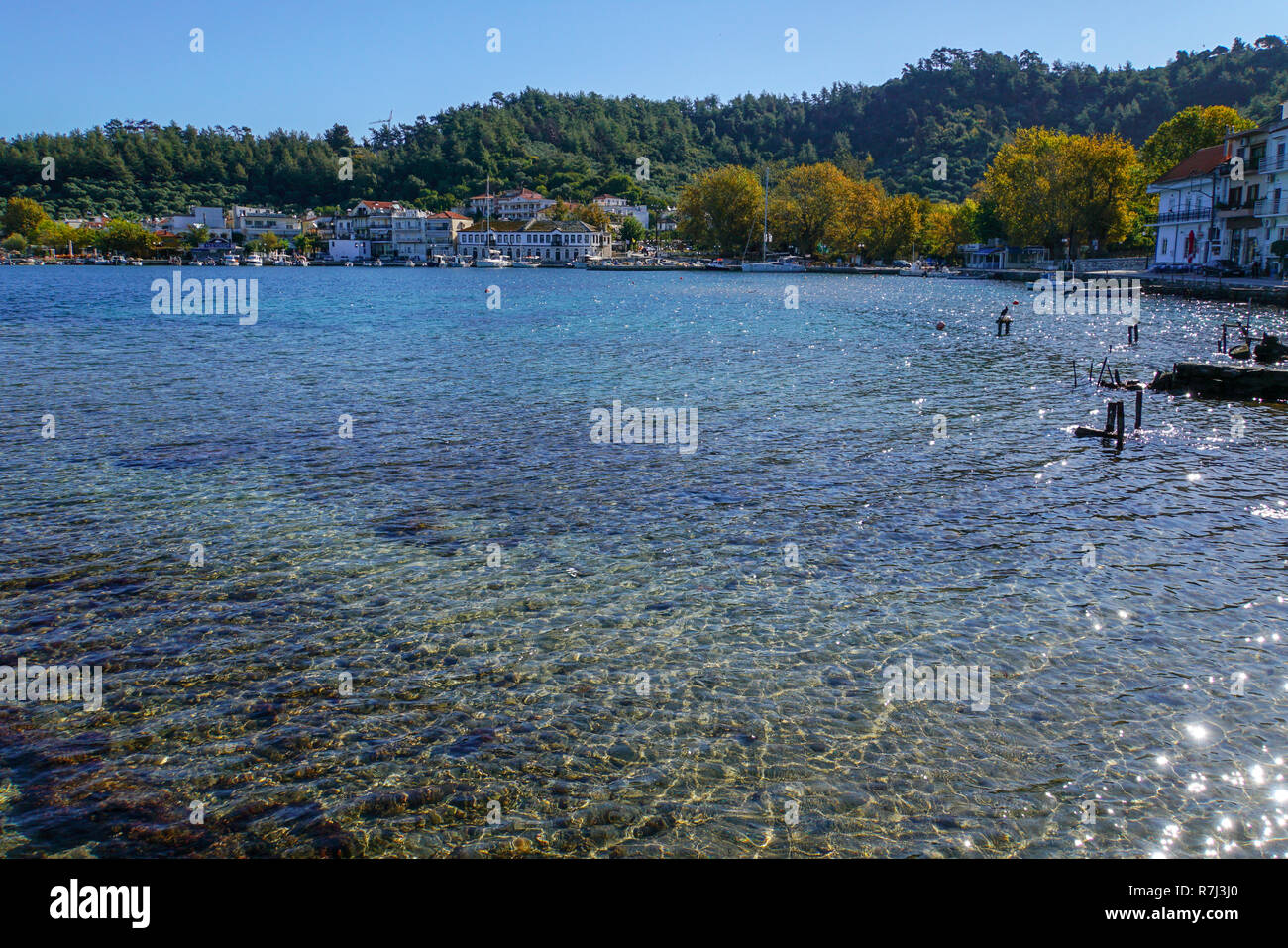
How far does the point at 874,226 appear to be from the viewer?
Answer: 522 feet

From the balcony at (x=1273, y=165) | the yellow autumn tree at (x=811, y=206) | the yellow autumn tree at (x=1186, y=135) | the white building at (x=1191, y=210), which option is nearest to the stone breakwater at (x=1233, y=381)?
the balcony at (x=1273, y=165)

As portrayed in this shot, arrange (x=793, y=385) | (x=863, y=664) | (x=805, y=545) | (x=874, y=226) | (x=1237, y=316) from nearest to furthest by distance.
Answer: (x=863, y=664) → (x=805, y=545) → (x=793, y=385) → (x=1237, y=316) → (x=874, y=226)

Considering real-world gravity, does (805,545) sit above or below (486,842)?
above

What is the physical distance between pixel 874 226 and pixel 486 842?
165 metres

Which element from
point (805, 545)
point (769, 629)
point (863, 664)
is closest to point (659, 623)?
point (769, 629)

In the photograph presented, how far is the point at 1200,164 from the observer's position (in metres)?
84.2

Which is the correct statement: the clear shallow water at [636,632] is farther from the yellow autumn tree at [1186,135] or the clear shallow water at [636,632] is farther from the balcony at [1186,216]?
the yellow autumn tree at [1186,135]

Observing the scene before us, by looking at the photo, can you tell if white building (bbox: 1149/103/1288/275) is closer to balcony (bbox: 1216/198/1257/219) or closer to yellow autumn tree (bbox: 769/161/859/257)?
balcony (bbox: 1216/198/1257/219)

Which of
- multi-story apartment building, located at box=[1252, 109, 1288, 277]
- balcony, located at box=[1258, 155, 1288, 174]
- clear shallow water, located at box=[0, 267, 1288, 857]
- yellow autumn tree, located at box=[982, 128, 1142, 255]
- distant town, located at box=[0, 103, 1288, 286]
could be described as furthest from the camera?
yellow autumn tree, located at box=[982, 128, 1142, 255]

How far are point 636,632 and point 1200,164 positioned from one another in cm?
9623

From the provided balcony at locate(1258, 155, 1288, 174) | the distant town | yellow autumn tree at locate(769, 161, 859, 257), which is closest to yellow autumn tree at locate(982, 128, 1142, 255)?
the distant town

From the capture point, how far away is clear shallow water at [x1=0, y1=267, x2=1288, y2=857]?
7051 mm

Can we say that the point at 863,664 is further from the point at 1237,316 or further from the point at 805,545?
the point at 1237,316

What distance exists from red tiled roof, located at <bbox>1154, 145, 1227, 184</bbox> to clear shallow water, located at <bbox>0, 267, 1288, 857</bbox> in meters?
72.6
